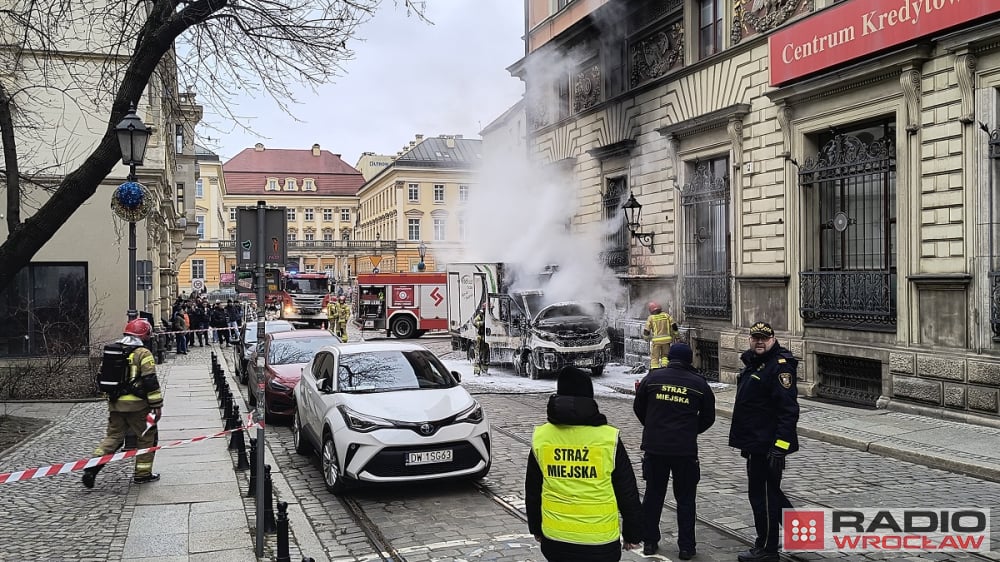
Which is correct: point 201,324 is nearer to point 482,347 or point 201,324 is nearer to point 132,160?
point 482,347

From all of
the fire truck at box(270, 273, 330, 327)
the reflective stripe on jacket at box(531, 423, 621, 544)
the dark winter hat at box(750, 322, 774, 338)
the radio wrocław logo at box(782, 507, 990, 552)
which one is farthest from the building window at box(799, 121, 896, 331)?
the fire truck at box(270, 273, 330, 327)

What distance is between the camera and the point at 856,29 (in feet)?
42.6

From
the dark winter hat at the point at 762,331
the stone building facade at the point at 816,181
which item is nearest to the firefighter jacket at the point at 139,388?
the dark winter hat at the point at 762,331

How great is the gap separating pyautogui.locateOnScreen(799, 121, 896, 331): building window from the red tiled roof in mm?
95202

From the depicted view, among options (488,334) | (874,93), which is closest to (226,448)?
(488,334)

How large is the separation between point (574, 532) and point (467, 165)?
77.8 metres

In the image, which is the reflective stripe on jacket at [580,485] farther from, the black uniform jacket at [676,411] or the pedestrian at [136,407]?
the pedestrian at [136,407]

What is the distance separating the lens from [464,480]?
328 inches

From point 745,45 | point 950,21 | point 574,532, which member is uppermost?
point 745,45

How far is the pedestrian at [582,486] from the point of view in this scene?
394 centimetres

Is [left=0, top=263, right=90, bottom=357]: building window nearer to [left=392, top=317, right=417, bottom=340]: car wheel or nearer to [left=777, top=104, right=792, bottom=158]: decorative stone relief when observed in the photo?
[left=392, top=317, right=417, bottom=340]: car wheel

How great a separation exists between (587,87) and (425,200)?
2339 inches

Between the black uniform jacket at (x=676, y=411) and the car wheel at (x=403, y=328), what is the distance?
2855cm

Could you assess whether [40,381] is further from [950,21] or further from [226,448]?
[950,21]
